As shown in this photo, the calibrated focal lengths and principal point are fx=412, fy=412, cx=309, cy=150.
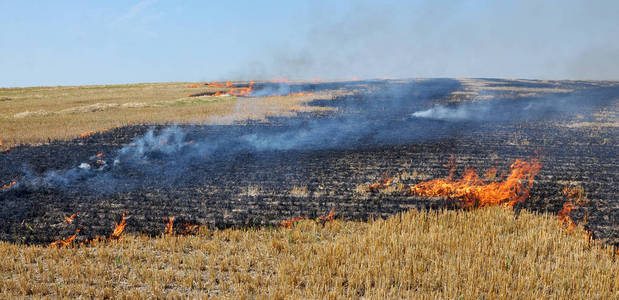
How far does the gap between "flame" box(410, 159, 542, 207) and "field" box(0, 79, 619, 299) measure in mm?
78

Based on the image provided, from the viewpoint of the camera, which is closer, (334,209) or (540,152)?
(334,209)

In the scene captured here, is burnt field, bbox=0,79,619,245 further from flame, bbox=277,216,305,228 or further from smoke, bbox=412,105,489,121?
smoke, bbox=412,105,489,121

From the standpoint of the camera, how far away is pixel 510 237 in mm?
8523

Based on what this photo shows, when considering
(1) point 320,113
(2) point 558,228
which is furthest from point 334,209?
(1) point 320,113

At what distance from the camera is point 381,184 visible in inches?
511

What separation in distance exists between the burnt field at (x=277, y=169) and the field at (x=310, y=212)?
8cm

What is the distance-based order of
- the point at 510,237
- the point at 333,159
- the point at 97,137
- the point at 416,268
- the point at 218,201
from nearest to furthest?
the point at 416,268, the point at 510,237, the point at 218,201, the point at 333,159, the point at 97,137

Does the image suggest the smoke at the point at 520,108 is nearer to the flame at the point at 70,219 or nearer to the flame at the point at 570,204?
the flame at the point at 570,204

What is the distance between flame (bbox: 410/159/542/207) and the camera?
1097 cm

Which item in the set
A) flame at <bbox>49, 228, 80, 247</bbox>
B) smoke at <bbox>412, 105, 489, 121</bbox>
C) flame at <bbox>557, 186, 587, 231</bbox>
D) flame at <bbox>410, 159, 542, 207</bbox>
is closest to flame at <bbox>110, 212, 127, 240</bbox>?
flame at <bbox>49, 228, 80, 247</bbox>

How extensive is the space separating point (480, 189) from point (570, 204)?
7.25ft

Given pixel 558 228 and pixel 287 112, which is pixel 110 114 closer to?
pixel 287 112

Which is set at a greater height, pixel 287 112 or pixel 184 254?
pixel 287 112

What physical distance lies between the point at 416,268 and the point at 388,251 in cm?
78
